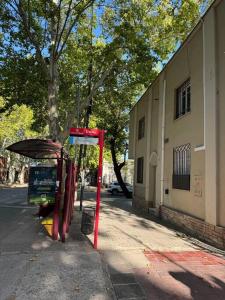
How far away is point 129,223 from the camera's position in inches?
520

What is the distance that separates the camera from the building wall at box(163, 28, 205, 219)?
11.3m

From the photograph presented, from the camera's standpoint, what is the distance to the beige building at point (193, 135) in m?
9.81

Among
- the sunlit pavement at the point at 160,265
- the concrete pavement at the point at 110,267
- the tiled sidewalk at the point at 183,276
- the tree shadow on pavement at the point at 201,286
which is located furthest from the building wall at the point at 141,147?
the tree shadow on pavement at the point at 201,286

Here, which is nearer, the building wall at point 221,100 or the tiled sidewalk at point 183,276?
the tiled sidewalk at point 183,276

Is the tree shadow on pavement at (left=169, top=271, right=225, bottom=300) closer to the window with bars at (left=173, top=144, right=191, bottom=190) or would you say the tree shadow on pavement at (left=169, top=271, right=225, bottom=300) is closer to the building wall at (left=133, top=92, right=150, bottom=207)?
the window with bars at (left=173, top=144, right=191, bottom=190)

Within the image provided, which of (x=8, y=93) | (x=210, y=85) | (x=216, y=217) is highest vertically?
(x=8, y=93)

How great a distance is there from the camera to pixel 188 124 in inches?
494

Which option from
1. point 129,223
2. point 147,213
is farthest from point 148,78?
point 129,223

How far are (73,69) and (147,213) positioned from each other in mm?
9832

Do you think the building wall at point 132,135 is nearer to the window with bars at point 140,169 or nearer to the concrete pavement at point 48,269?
the window with bars at point 140,169

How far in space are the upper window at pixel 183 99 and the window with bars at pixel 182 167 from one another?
1.37 m

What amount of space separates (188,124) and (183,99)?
171 centimetres

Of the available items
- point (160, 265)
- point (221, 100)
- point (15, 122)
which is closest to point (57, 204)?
point (160, 265)

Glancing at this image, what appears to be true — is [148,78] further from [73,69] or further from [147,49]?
[73,69]
